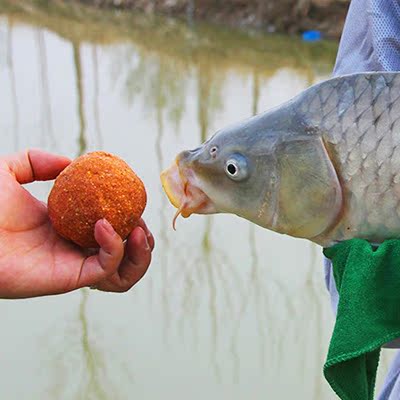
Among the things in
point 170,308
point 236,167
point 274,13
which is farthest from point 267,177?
point 274,13

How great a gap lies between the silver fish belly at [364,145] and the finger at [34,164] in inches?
Result: 17.5

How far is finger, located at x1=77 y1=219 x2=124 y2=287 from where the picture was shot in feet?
3.29

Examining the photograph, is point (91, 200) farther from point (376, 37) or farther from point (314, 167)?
point (376, 37)

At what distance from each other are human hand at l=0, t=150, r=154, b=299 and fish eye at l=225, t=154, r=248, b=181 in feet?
0.54

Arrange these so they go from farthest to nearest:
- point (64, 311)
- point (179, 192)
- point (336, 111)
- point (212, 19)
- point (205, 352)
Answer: point (212, 19) < point (64, 311) < point (205, 352) < point (179, 192) < point (336, 111)

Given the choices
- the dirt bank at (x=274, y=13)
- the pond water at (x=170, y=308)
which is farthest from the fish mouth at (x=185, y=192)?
the dirt bank at (x=274, y=13)

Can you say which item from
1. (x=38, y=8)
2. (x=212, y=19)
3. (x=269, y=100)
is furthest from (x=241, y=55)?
(x=38, y=8)

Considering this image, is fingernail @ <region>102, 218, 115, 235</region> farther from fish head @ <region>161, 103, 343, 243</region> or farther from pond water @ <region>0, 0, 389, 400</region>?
pond water @ <region>0, 0, 389, 400</region>

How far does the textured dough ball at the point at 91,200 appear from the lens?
3.43ft

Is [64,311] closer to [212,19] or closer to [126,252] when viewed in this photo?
[126,252]

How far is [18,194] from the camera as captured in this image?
1109mm

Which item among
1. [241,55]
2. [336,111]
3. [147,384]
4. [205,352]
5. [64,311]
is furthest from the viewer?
[241,55]

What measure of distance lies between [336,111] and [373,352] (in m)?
0.30

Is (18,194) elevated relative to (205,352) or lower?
elevated
